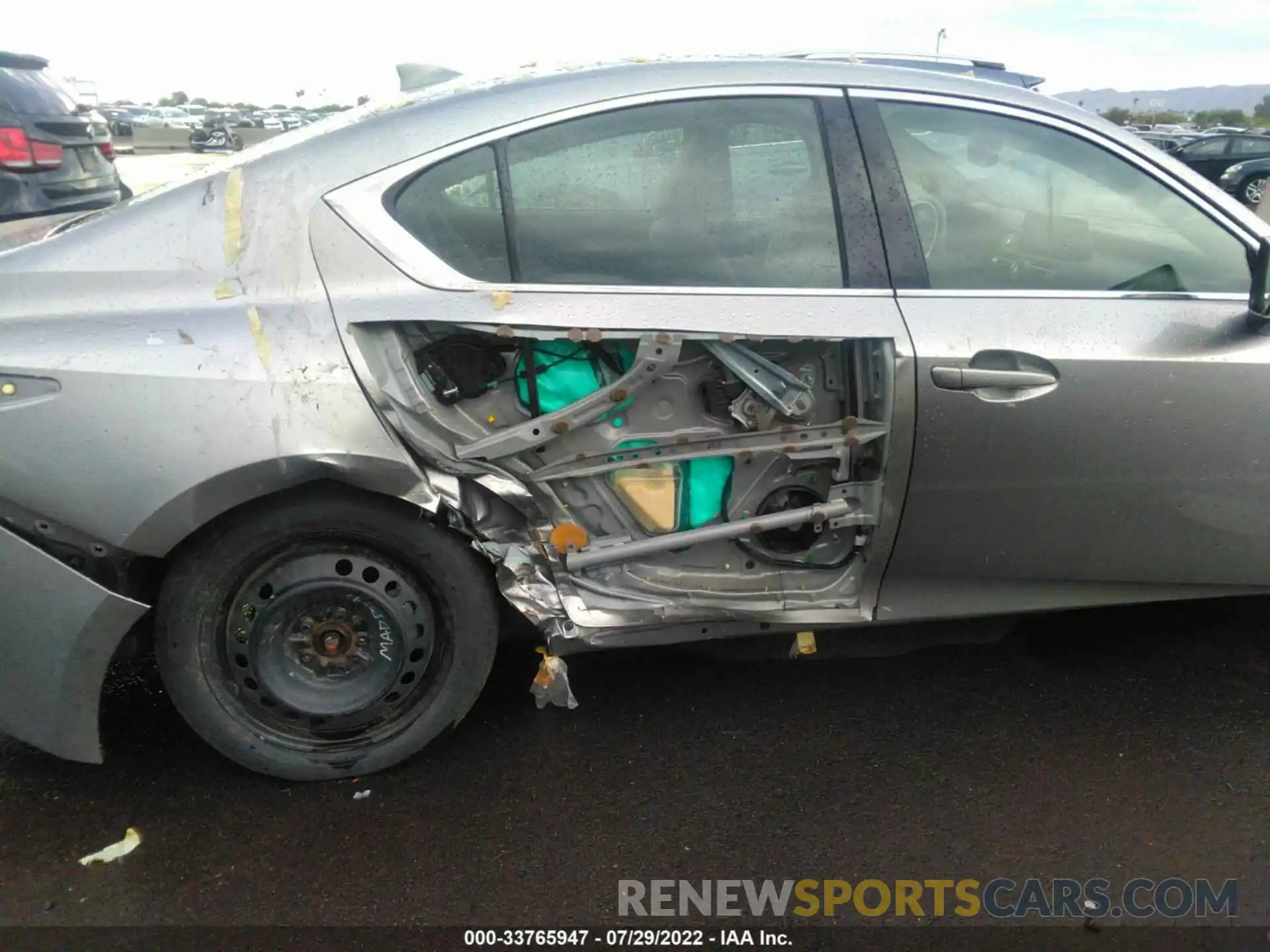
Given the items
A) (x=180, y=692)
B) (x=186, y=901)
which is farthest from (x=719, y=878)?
(x=180, y=692)

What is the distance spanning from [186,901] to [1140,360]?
2.71 m

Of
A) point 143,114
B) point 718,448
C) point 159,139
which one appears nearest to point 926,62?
point 718,448

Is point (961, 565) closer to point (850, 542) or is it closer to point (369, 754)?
point (850, 542)

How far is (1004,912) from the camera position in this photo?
2.23 meters

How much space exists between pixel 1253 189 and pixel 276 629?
58.4ft

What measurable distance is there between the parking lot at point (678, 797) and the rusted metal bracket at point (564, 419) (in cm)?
90

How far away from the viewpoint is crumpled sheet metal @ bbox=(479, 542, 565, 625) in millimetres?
2525

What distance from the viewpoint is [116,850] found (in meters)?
2.34

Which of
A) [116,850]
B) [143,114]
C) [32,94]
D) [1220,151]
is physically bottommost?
[116,850]

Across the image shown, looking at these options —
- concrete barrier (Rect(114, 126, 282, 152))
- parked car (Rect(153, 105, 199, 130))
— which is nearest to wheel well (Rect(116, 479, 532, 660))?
concrete barrier (Rect(114, 126, 282, 152))

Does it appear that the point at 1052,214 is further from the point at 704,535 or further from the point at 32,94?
the point at 32,94

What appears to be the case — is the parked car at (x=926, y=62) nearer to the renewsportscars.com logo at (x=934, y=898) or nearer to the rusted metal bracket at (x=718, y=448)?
the rusted metal bracket at (x=718, y=448)

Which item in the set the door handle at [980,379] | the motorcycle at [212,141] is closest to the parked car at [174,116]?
the motorcycle at [212,141]

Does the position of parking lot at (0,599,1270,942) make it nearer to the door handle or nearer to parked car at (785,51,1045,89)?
the door handle
